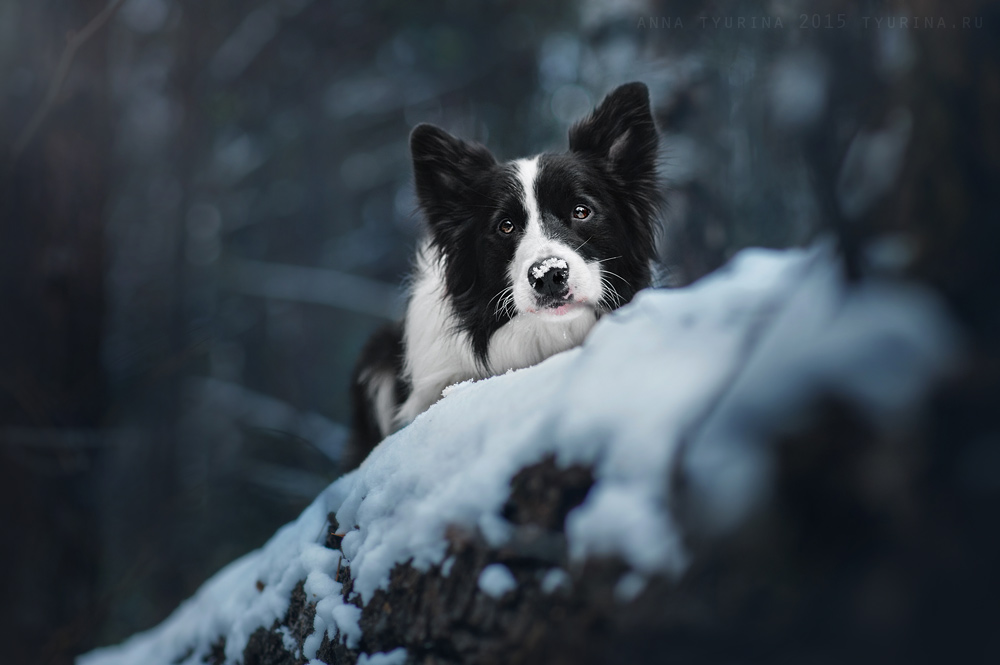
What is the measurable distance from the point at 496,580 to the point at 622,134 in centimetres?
187

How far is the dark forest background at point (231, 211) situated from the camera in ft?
13.7

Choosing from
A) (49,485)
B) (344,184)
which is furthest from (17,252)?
(344,184)

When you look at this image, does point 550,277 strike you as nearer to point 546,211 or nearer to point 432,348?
point 546,211

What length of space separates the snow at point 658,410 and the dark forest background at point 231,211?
1336mm

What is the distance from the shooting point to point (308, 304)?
6449 millimetres

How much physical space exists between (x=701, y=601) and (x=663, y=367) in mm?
402

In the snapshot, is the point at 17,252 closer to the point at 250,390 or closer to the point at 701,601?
the point at 250,390

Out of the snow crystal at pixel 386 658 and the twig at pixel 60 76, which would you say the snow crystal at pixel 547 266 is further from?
the twig at pixel 60 76

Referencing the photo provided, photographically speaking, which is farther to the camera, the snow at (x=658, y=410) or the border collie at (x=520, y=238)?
the border collie at (x=520, y=238)

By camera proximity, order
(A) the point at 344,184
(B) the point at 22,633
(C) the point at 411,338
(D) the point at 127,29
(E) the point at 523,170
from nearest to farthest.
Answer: (E) the point at 523,170, (C) the point at 411,338, (B) the point at 22,633, (D) the point at 127,29, (A) the point at 344,184

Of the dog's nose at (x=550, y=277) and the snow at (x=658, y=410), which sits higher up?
the dog's nose at (x=550, y=277)

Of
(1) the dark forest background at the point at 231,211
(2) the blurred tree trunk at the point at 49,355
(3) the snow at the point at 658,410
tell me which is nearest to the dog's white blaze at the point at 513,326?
(1) the dark forest background at the point at 231,211

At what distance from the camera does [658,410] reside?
1237mm

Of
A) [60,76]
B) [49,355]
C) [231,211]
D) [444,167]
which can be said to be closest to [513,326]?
[444,167]
